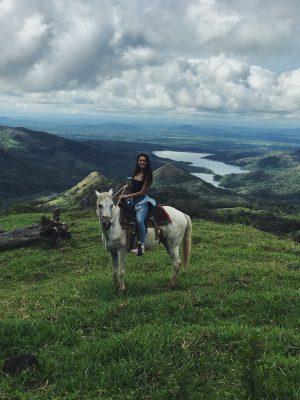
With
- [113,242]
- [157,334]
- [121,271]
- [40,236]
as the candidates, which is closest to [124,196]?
[113,242]

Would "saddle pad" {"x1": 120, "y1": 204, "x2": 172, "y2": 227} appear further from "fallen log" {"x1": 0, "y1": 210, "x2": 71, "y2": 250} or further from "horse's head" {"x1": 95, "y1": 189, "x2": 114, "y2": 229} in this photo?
"fallen log" {"x1": 0, "y1": 210, "x2": 71, "y2": 250}

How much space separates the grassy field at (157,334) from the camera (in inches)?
296

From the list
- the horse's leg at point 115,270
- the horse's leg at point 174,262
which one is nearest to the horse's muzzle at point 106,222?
the horse's leg at point 115,270

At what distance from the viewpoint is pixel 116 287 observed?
1473 centimetres

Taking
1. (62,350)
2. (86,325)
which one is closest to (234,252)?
(86,325)

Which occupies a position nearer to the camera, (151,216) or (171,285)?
(171,285)

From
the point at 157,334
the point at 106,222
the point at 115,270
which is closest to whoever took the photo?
the point at 157,334

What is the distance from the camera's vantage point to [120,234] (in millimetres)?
14570

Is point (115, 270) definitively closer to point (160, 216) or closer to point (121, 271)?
point (121, 271)

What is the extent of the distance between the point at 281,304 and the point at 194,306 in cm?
260

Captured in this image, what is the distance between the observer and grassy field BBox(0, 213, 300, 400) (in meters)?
7.52

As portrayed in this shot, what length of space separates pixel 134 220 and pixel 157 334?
19.3ft

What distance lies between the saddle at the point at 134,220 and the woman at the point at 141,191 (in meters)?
0.21

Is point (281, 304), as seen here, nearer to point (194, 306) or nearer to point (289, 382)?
point (194, 306)
